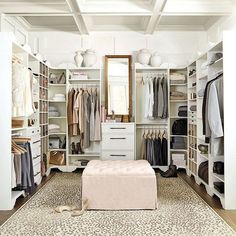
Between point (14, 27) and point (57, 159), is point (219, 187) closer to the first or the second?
point (57, 159)

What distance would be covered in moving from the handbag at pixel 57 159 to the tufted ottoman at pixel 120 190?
2.53 m

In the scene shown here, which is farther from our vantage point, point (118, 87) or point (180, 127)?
point (118, 87)

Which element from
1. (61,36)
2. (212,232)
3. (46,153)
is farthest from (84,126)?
(212,232)

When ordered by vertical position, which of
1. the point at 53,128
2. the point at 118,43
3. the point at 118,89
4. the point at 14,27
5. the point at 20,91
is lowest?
the point at 53,128

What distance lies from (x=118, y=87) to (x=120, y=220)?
3434 mm

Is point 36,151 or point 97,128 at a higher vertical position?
point 97,128

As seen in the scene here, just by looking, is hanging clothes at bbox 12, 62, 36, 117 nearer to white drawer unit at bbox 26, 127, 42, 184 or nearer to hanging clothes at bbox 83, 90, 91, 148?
white drawer unit at bbox 26, 127, 42, 184

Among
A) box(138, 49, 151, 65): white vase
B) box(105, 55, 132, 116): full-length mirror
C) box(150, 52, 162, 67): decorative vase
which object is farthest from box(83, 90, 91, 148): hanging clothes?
box(150, 52, 162, 67): decorative vase

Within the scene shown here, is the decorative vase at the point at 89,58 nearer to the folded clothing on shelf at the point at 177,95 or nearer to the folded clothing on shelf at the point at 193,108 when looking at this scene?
the folded clothing on shelf at the point at 177,95

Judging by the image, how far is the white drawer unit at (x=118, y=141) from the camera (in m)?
5.62

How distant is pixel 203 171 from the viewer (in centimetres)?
441

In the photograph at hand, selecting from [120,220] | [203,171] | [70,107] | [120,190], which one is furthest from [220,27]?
[120,220]

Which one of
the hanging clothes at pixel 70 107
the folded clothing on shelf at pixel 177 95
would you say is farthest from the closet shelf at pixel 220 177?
the hanging clothes at pixel 70 107

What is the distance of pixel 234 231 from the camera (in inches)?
107
